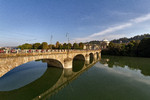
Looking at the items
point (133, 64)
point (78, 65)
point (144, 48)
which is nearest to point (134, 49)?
point (144, 48)

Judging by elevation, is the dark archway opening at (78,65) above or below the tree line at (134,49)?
below

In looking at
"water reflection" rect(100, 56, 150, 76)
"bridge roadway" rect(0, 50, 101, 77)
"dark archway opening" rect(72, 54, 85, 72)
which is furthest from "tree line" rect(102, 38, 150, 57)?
"bridge roadway" rect(0, 50, 101, 77)

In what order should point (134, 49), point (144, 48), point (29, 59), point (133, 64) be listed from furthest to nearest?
point (134, 49), point (144, 48), point (133, 64), point (29, 59)

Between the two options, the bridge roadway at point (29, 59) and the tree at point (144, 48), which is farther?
the tree at point (144, 48)

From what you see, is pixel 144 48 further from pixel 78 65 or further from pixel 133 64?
pixel 78 65

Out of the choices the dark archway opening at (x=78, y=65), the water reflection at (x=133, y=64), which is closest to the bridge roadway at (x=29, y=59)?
the dark archway opening at (x=78, y=65)

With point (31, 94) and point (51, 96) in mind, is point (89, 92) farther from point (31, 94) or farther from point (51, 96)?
point (31, 94)

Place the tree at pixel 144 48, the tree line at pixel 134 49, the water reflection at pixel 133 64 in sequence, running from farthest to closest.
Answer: the tree line at pixel 134 49 < the tree at pixel 144 48 < the water reflection at pixel 133 64

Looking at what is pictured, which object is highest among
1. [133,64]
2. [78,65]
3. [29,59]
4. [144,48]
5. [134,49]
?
[29,59]

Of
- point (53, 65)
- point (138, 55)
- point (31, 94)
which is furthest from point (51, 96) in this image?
point (138, 55)

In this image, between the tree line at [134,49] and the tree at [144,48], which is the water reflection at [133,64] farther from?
the tree line at [134,49]

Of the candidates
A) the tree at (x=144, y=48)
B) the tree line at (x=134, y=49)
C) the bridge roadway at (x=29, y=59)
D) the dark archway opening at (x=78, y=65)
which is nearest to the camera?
the bridge roadway at (x=29, y=59)

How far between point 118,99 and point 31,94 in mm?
12992

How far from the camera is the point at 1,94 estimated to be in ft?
36.7
